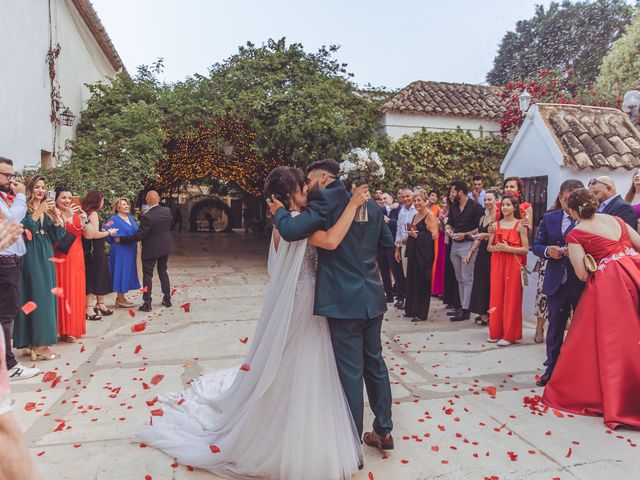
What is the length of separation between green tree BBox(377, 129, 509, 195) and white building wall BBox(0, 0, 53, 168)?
7.64 m

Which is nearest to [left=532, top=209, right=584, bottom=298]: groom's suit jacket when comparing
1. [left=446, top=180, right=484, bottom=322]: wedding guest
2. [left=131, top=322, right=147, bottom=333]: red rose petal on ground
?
[left=446, top=180, right=484, bottom=322]: wedding guest

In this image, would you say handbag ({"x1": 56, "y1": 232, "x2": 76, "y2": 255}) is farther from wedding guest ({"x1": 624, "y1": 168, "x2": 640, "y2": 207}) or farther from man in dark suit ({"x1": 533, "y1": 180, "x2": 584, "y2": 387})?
wedding guest ({"x1": 624, "y1": 168, "x2": 640, "y2": 207})

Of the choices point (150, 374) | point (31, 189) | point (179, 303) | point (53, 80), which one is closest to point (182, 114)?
point (53, 80)

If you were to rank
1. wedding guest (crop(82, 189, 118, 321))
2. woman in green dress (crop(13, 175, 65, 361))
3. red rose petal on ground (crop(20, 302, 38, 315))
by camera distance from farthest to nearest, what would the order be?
wedding guest (crop(82, 189, 118, 321)) < woman in green dress (crop(13, 175, 65, 361)) < red rose petal on ground (crop(20, 302, 38, 315))

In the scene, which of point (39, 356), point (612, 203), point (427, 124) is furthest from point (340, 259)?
point (427, 124)

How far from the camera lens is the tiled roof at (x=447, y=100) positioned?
13180mm

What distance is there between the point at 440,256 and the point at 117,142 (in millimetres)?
7575

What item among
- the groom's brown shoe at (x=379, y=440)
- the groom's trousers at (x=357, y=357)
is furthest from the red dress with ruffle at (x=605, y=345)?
the groom's trousers at (x=357, y=357)

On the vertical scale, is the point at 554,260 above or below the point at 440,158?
below

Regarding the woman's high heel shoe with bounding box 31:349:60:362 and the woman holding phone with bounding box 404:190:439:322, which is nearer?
the woman's high heel shoe with bounding box 31:349:60:362

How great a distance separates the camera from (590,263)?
13.2 feet

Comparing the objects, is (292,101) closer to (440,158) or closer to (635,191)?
(440,158)

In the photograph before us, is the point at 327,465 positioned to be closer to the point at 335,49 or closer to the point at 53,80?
the point at 53,80

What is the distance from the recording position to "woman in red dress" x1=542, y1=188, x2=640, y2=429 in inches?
149
